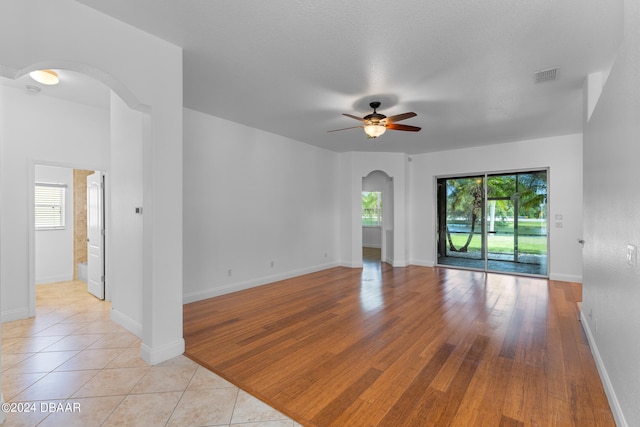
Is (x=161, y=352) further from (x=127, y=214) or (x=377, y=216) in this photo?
(x=377, y=216)

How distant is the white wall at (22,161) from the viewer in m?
3.79

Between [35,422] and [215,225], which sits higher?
[215,225]

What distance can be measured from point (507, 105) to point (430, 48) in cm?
229

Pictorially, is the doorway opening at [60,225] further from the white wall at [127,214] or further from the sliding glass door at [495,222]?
the sliding glass door at [495,222]

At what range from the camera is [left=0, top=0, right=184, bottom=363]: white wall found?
2.19m

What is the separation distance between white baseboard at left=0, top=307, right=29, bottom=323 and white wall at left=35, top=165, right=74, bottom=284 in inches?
90.3

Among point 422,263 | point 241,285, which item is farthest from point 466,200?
point 241,285

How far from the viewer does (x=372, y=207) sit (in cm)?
1077

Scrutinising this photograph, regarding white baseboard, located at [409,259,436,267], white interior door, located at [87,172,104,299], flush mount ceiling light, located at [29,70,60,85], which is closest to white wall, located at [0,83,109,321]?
white interior door, located at [87,172,104,299]

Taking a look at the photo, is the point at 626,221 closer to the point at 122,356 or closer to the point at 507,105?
the point at 507,105

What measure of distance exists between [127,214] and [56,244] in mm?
4124

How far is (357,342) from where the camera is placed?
10.3ft


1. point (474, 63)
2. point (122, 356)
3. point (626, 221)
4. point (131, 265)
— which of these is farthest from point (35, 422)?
point (474, 63)

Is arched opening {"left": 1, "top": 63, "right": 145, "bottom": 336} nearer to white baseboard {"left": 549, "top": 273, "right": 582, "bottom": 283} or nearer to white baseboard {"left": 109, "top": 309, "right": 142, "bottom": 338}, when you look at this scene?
white baseboard {"left": 109, "top": 309, "right": 142, "bottom": 338}
